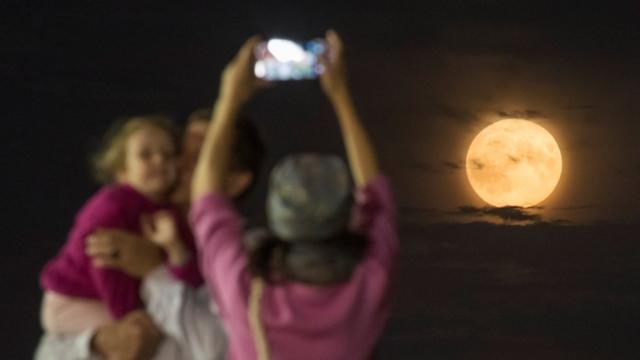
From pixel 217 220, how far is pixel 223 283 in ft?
0.18

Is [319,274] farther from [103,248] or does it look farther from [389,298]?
[103,248]

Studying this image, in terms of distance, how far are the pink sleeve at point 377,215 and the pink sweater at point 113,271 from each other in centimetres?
16

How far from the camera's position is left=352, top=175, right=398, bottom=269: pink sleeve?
1.10 meters

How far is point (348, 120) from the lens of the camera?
1.12m

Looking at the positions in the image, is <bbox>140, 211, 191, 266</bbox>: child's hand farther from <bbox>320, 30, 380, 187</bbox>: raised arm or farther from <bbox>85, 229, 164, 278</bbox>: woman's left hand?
<bbox>320, 30, 380, 187</bbox>: raised arm

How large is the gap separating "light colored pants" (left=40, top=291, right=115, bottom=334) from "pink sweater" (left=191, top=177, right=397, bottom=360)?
4.7 inches

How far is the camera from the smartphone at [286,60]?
1.11 meters

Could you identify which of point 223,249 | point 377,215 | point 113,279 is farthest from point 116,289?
point 377,215

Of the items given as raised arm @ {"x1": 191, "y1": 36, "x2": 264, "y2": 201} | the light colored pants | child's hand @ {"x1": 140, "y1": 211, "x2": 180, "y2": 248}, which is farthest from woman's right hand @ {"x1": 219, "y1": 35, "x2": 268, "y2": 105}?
the light colored pants

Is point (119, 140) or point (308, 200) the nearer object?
point (308, 200)

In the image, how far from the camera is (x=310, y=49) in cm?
113

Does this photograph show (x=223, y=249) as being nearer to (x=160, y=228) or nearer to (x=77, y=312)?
(x=160, y=228)

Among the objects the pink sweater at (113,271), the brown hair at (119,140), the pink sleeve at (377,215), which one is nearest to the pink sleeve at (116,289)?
the pink sweater at (113,271)

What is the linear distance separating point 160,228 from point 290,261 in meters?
0.13
